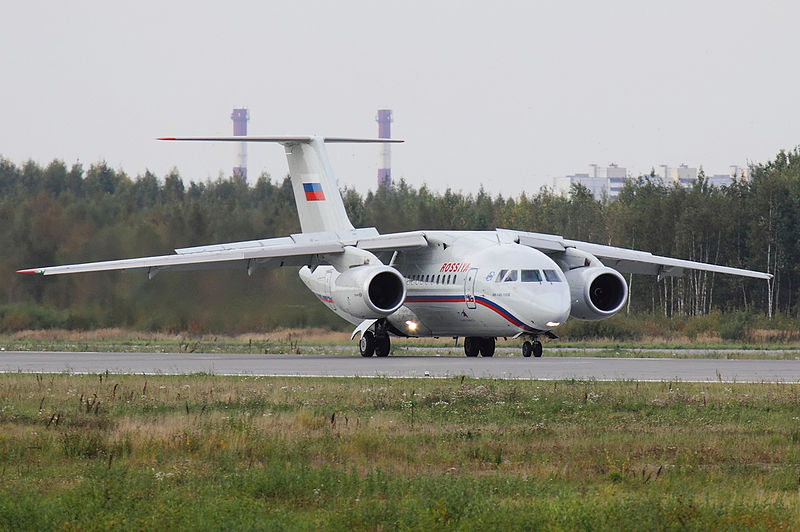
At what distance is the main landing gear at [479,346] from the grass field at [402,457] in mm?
13304

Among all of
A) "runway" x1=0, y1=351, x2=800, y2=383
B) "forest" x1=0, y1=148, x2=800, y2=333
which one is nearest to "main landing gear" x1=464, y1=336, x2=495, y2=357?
"runway" x1=0, y1=351, x2=800, y2=383

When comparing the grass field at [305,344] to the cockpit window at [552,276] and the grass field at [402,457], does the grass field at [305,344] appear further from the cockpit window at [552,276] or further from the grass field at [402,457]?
the grass field at [402,457]

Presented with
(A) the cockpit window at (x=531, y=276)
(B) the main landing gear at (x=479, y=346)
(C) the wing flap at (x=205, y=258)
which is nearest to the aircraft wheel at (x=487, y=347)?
(B) the main landing gear at (x=479, y=346)

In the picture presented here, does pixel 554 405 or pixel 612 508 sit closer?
pixel 612 508

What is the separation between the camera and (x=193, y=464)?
1138cm

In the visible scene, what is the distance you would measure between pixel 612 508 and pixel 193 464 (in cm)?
403

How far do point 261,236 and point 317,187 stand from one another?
858 centimetres

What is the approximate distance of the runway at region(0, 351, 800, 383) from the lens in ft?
71.8

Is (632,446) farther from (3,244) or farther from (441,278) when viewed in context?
(3,244)

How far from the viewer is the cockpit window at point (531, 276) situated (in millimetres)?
28797

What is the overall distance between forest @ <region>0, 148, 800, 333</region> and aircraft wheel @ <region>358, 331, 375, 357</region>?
7.61 meters

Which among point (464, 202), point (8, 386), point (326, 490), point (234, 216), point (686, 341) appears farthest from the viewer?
point (464, 202)

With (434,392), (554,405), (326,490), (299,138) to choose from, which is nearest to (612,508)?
(326,490)

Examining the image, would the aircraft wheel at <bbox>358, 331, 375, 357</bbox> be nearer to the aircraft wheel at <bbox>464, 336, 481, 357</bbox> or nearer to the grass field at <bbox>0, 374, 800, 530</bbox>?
the aircraft wheel at <bbox>464, 336, 481, 357</bbox>
